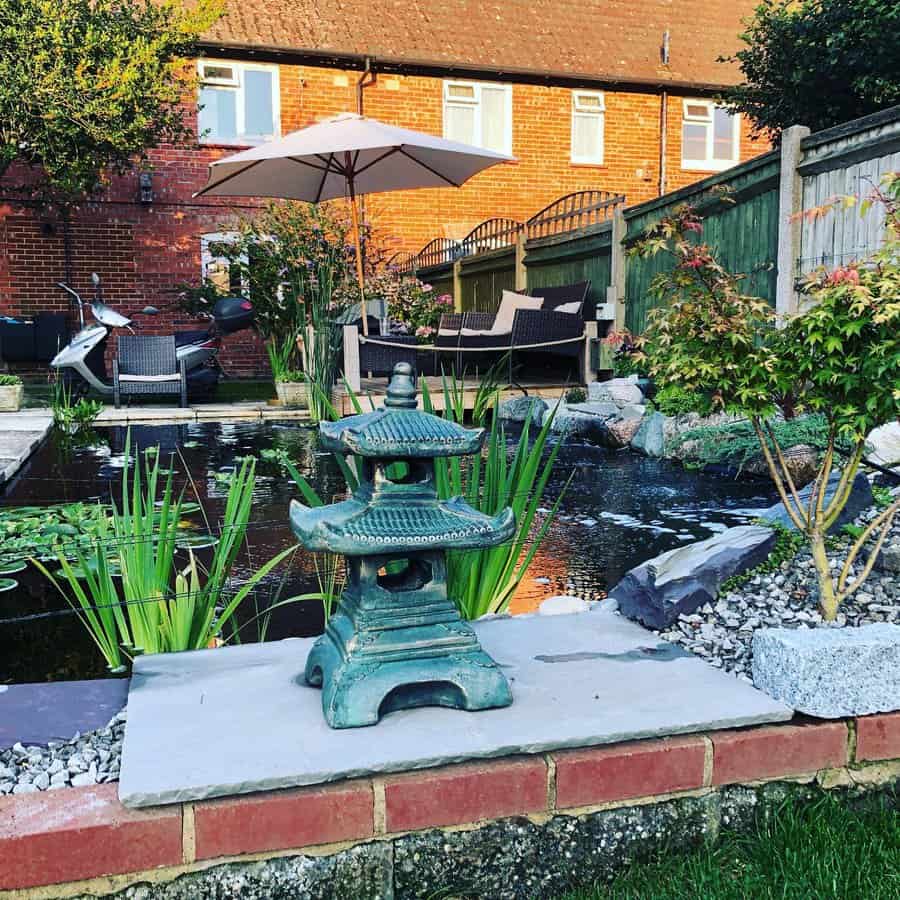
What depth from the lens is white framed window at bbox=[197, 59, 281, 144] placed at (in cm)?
1385

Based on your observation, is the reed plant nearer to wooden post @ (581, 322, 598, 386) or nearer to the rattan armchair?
the rattan armchair

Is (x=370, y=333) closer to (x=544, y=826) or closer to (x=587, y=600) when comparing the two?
(x=587, y=600)

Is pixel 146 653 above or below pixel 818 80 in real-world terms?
below

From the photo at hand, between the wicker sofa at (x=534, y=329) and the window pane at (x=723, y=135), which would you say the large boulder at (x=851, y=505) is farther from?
the window pane at (x=723, y=135)

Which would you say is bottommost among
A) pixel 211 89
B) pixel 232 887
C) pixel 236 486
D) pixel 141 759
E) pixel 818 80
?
pixel 232 887

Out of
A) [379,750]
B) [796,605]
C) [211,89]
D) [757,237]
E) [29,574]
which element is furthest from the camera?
[211,89]

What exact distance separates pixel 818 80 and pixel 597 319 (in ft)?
10.4

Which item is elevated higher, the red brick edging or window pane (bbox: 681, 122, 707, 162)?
→ window pane (bbox: 681, 122, 707, 162)

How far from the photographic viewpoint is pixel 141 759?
1.55 m

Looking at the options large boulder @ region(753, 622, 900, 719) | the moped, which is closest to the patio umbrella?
the moped

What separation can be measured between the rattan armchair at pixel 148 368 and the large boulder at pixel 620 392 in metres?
3.91

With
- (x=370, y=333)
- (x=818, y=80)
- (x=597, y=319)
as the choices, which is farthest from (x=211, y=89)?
(x=818, y=80)

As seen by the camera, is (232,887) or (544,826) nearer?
(232,887)

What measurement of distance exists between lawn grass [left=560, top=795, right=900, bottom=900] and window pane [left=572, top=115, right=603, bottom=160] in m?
14.8
